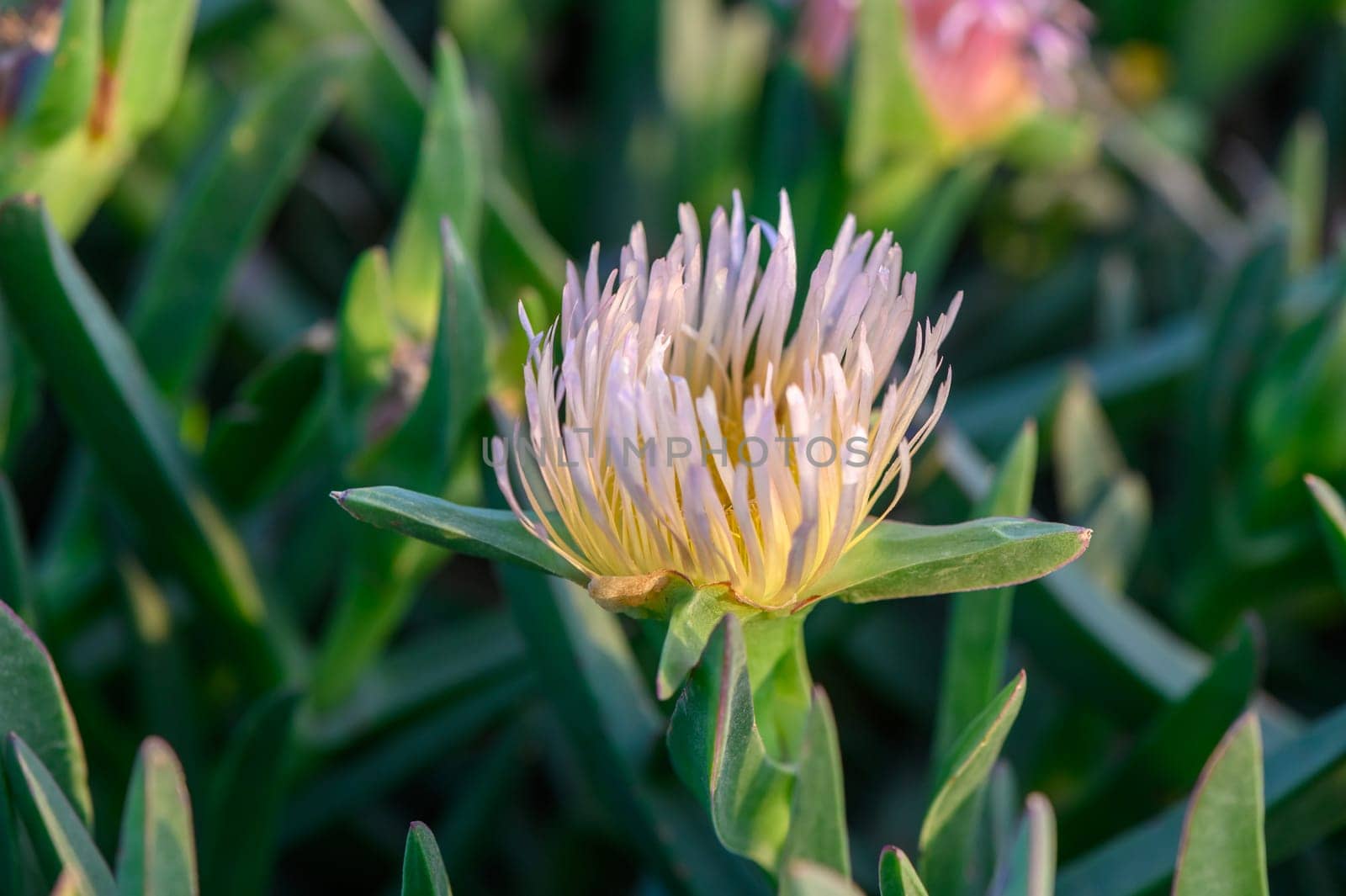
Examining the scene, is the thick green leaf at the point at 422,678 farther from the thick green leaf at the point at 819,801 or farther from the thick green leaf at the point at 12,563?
the thick green leaf at the point at 819,801

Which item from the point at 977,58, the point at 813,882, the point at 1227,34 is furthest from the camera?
the point at 1227,34

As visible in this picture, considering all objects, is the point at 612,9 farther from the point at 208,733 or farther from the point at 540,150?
the point at 208,733

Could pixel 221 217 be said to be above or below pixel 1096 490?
above

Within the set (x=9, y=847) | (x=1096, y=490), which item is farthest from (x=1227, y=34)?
(x=9, y=847)

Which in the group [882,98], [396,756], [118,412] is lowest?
[396,756]

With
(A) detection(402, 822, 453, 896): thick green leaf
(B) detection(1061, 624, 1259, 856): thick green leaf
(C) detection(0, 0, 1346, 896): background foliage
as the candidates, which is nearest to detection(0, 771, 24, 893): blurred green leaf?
(C) detection(0, 0, 1346, 896): background foliage

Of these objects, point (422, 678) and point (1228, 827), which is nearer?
point (1228, 827)

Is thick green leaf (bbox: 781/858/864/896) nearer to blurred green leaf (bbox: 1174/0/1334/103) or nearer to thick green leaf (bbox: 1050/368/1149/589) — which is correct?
thick green leaf (bbox: 1050/368/1149/589)

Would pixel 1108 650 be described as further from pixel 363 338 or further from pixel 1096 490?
pixel 363 338
